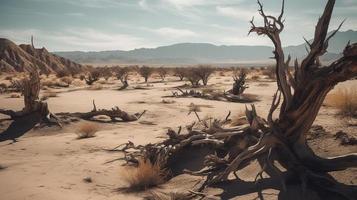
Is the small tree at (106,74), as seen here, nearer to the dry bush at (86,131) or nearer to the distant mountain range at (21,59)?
the distant mountain range at (21,59)

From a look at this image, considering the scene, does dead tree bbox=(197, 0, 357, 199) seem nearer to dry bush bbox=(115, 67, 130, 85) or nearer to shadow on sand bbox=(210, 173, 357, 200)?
shadow on sand bbox=(210, 173, 357, 200)

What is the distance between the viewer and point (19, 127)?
1220 centimetres

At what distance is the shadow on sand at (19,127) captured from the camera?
11.4 metres

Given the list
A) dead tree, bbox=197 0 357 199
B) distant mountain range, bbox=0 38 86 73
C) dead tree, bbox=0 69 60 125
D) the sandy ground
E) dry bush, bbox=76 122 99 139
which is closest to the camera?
dead tree, bbox=197 0 357 199

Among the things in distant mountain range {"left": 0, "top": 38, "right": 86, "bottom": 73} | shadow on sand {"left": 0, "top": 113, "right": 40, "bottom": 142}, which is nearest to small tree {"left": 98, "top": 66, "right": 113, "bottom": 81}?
distant mountain range {"left": 0, "top": 38, "right": 86, "bottom": 73}

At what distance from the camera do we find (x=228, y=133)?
718 cm

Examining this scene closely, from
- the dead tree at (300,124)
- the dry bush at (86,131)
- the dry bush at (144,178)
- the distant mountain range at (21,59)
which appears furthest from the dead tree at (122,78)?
the dead tree at (300,124)

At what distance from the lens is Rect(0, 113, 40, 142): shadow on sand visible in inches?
449

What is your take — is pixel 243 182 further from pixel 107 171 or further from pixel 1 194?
pixel 1 194

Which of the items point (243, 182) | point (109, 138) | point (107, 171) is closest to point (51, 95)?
point (109, 138)

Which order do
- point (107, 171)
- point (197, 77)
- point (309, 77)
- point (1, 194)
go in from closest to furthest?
point (309, 77), point (1, 194), point (107, 171), point (197, 77)

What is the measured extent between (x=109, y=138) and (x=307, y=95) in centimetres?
654

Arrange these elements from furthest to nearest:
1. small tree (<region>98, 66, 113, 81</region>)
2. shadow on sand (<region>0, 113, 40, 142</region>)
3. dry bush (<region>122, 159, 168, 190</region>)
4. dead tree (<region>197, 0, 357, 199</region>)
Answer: small tree (<region>98, 66, 113, 81</region>) < shadow on sand (<region>0, 113, 40, 142</region>) < dry bush (<region>122, 159, 168, 190</region>) < dead tree (<region>197, 0, 357, 199</region>)

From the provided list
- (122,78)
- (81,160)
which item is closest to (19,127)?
(81,160)
